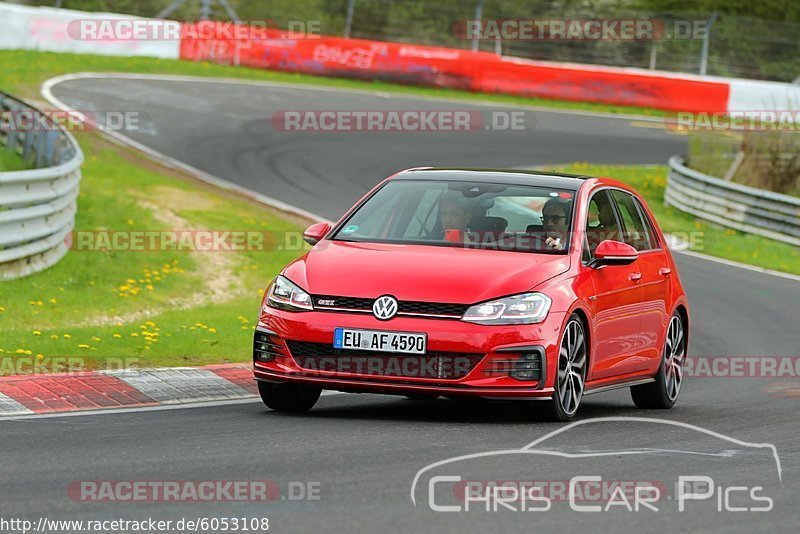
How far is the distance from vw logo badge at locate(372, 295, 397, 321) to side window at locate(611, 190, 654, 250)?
2533 mm

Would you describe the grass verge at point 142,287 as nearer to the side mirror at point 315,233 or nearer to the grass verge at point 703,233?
the side mirror at point 315,233

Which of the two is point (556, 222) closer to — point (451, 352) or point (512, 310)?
point (512, 310)

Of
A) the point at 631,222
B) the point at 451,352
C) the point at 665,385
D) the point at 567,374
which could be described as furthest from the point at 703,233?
the point at 451,352

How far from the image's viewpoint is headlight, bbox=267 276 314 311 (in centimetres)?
923

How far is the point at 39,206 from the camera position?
16125 millimetres

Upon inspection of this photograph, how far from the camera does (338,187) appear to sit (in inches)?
1013

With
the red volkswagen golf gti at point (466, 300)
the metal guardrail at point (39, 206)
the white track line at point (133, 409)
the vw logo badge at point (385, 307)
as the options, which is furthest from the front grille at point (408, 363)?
the metal guardrail at point (39, 206)

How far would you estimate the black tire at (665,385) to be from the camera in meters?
11.3

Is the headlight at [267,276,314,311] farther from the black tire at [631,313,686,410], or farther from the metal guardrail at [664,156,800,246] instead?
the metal guardrail at [664,156,800,246]

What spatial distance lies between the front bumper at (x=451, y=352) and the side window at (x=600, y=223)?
1.16 m

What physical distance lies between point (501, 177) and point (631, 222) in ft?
3.97

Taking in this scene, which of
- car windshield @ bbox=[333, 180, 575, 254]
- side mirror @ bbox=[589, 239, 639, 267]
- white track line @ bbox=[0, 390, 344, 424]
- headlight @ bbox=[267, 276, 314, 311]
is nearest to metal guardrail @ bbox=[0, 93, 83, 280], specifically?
white track line @ bbox=[0, 390, 344, 424]

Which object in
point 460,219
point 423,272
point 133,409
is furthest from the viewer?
point 460,219

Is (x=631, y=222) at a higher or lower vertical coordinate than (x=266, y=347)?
higher
